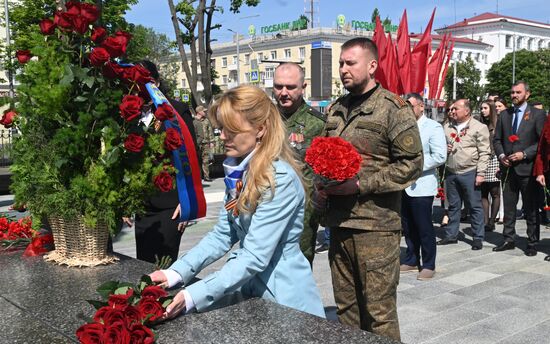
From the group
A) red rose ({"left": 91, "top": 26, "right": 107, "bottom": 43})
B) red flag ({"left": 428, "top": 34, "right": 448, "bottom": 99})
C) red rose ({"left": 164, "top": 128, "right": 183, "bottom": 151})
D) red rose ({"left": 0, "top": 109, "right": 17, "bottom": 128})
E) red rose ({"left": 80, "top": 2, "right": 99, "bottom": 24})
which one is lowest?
red rose ({"left": 164, "top": 128, "right": 183, "bottom": 151})

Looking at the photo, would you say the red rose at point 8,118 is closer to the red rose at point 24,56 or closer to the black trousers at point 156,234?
the red rose at point 24,56

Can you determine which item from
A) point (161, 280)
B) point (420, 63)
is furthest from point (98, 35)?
point (420, 63)

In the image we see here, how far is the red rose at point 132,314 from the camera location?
2.00 meters

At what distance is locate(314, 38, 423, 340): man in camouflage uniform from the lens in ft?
11.4

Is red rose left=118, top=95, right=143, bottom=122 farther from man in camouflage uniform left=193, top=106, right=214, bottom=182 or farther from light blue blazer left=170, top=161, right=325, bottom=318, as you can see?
man in camouflage uniform left=193, top=106, right=214, bottom=182

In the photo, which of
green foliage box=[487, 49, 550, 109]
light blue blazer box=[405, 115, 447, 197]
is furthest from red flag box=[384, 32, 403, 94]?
green foliage box=[487, 49, 550, 109]

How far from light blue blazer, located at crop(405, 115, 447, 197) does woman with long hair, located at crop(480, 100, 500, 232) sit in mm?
2668

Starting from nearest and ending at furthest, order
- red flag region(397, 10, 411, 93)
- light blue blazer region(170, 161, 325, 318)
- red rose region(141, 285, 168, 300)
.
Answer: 1. red rose region(141, 285, 168, 300)
2. light blue blazer region(170, 161, 325, 318)
3. red flag region(397, 10, 411, 93)

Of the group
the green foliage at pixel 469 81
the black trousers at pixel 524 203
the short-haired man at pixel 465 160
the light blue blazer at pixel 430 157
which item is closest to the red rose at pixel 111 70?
the light blue blazer at pixel 430 157

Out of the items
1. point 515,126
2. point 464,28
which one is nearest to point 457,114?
point 515,126

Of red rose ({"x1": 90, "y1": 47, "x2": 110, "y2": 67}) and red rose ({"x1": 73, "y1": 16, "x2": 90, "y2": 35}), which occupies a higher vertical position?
red rose ({"x1": 73, "y1": 16, "x2": 90, "y2": 35})

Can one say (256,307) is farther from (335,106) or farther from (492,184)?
(492,184)

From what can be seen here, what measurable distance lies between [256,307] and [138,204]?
1.00 meters

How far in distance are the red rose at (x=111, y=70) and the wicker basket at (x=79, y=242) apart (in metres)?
0.72
